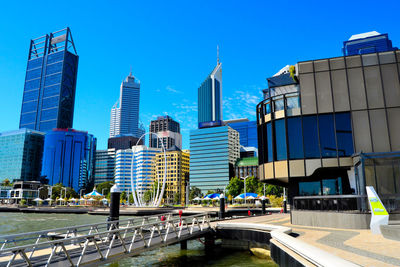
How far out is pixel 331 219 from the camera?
20.4m

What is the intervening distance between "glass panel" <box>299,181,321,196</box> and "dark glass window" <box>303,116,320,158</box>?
15.2ft

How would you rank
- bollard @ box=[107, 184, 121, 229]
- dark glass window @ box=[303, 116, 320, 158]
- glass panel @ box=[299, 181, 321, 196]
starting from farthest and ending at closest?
glass panel @ box=[299, 181, 321, 196]
dark glass window @ box=[303, 116, 320, 158]
bollard @ box=[107, 184, 121, 229]

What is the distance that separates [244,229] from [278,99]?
49.3 feet

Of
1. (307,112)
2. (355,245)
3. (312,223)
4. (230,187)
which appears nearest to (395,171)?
(312,223)

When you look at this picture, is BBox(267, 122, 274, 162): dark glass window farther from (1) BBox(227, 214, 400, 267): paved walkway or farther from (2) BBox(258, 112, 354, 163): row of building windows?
(1) BBox(227, 214, 400, 267): paved walkway

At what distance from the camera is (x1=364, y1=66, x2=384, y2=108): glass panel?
2817cm

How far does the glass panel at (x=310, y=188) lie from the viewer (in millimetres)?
32188

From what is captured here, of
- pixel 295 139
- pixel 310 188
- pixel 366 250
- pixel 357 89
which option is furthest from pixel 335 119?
pixel 366 250

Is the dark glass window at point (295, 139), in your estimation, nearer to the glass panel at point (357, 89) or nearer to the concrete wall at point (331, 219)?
the glass panel at point (357, 89)

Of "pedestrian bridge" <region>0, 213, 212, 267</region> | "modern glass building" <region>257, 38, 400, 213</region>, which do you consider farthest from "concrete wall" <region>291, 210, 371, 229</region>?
"pedestrian bridge" <region>0, 213, 212, 267</region>

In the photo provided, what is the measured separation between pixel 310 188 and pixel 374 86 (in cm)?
1172

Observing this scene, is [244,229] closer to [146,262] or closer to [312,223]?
[312,223]

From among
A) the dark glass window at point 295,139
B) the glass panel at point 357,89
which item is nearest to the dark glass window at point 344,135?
the glass panel at point 357,89

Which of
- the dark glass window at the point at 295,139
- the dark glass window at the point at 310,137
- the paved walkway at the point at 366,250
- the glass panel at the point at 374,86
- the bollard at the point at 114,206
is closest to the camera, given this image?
the paved walkway at the point at 366,250
